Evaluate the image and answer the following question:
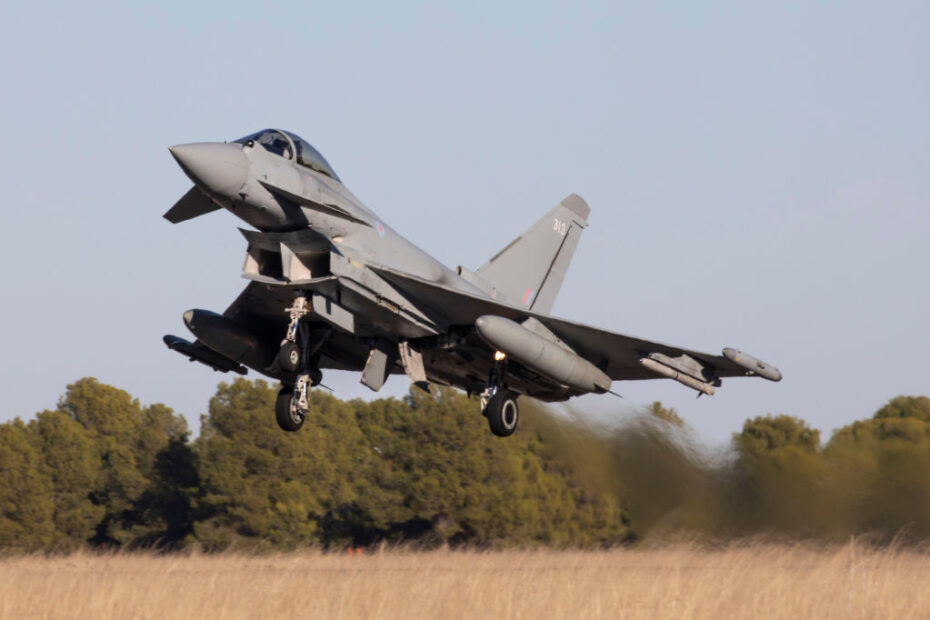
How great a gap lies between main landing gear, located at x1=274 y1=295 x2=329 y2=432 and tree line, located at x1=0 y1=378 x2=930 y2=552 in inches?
263

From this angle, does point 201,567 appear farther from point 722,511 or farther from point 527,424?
point 722,511

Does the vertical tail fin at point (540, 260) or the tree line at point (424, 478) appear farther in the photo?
the tree line at point (424, 478)

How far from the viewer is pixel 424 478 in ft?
129

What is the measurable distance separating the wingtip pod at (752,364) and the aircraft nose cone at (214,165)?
6837 millimetres

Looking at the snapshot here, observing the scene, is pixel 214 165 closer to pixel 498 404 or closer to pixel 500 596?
pixel 498 404

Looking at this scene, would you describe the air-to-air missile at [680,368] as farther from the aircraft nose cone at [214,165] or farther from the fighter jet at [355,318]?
the aircraft nose cone at [214,165]

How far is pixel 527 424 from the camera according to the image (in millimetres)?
22172

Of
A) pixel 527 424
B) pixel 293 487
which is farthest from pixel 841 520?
pixel 293 487

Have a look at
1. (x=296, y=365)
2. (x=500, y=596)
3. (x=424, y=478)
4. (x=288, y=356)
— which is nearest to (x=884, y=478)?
(x=500, y=596)

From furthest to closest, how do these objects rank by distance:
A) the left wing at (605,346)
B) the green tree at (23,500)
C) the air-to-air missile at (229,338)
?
the green tree at (23,500) < the air-to-air missile at (229,338) < the left wing at (605,346)

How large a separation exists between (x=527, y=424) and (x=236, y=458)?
22.5 meters

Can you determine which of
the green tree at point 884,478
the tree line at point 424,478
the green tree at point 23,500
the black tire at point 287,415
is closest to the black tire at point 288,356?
the black tire at point 287,415

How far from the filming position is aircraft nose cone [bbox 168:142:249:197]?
13.7m

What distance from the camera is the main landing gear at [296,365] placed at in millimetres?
14773
